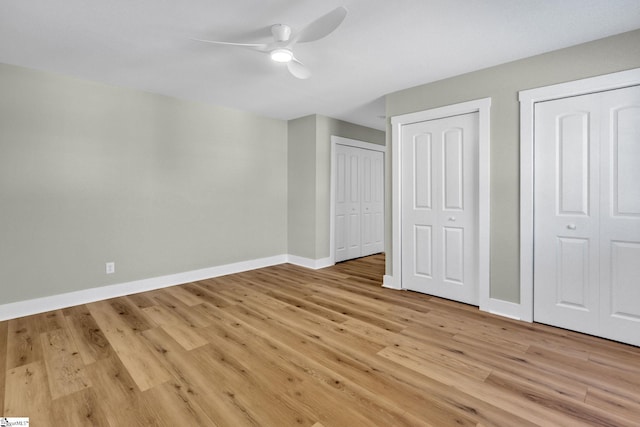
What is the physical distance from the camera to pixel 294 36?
2211mm

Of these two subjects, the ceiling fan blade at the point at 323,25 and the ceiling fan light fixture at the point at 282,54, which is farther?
the ceiling fan light fixture at the point at 282,54

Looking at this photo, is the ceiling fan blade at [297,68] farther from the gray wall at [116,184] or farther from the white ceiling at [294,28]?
the gray wall at [116,184]

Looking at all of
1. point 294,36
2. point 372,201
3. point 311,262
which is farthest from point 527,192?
point 372,201

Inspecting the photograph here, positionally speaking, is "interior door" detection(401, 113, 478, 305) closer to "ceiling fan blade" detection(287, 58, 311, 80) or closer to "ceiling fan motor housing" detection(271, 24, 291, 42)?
"ceiling fan blade" detection(287, 58, 311, 80)

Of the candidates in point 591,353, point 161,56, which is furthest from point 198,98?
point 591,353

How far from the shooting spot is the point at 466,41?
8.39ft

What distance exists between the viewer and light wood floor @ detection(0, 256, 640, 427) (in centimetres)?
167

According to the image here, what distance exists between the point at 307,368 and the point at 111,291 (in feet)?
9.13

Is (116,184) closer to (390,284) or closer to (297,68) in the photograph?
(297,68)

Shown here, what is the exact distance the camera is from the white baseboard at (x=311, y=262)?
500 cm

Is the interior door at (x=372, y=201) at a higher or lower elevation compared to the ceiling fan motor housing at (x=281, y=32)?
lower

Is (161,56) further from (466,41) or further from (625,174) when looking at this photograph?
(625,174)

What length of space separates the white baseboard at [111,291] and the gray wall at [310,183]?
841 millimetres

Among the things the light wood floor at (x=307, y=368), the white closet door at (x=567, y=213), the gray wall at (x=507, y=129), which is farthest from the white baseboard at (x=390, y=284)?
the white closet door at (x=567, y=213)
